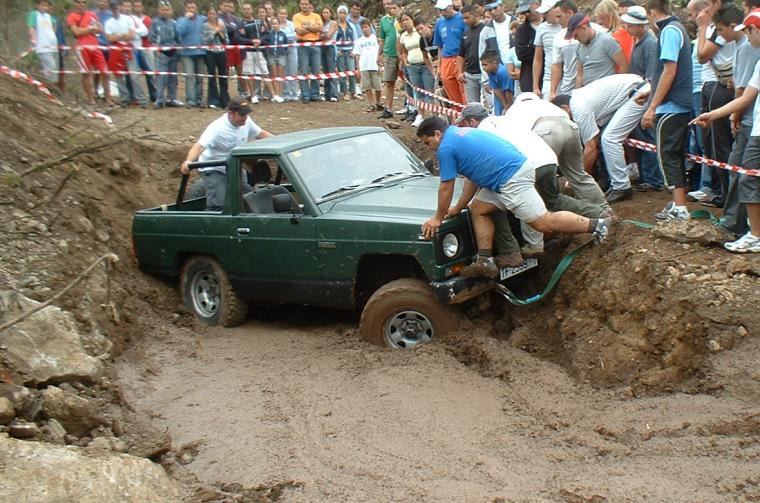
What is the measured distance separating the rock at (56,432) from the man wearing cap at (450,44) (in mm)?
9491

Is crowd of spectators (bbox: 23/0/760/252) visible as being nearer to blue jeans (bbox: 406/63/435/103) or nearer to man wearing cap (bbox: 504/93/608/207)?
blue jeans (bbox: 406/63/435/103)

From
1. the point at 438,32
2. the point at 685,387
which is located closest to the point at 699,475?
the point at 685,387

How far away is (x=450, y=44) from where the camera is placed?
13727 millimetres

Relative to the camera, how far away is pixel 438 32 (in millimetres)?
13906

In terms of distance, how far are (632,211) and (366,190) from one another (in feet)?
9.32

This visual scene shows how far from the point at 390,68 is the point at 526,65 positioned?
198 inches

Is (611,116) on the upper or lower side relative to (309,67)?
upper

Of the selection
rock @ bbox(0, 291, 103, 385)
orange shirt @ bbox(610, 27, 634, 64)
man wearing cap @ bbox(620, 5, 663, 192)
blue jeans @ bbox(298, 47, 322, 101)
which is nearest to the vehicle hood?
rock @ bbox(0, 291, 103, 385)

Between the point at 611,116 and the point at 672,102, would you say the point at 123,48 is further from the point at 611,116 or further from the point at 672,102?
the point at 672,102

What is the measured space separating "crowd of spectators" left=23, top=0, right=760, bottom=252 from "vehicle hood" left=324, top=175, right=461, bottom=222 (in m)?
1.47

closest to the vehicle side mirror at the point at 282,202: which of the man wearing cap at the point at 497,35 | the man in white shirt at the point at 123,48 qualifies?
the man wearing cap at the point at 497,35

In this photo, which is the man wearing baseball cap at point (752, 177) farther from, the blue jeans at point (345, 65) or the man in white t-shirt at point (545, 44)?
the blue jeans at point (345, 65)

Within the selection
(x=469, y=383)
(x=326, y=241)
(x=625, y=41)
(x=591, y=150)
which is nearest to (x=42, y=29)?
(x=326, y=241)

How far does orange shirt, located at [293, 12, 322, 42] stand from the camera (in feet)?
57.6
